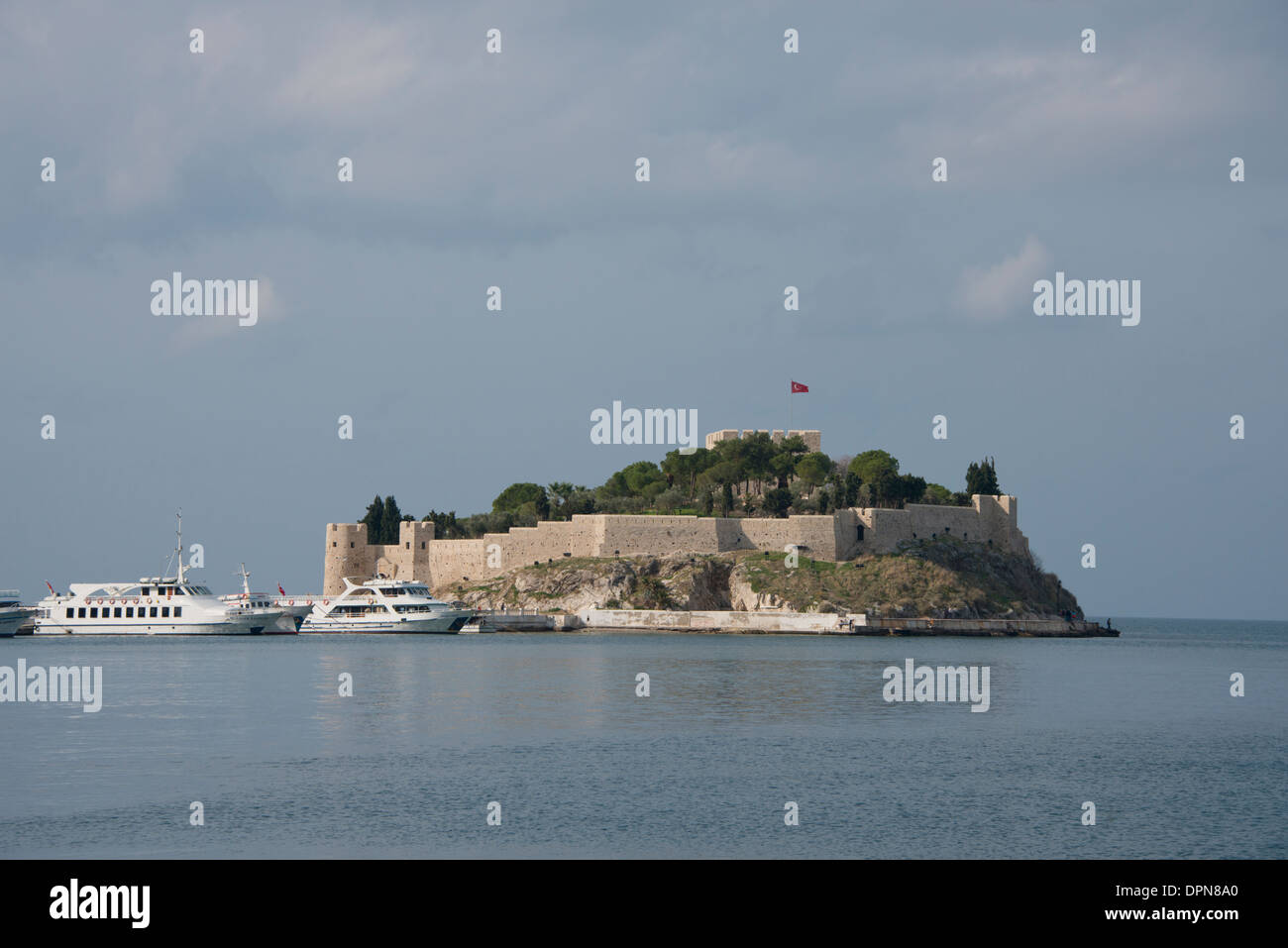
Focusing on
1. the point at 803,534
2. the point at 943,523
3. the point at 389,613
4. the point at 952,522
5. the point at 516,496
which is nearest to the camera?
the point at 389,613

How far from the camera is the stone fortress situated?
232 ft

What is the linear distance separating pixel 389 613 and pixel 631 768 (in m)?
47.8

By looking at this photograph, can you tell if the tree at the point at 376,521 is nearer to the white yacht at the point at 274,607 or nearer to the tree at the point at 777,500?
the white yacht at the point at 274,607

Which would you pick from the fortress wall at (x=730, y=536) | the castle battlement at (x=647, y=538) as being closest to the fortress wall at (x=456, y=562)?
the castle battlement at (x=647, y=538)

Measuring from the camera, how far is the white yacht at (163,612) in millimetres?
62969

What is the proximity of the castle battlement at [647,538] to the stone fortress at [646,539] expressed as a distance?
0.17 feet

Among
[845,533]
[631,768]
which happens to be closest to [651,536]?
[845,533]

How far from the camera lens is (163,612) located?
2491 inches

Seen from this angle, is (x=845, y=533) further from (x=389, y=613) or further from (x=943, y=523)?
(x=389, y=613)

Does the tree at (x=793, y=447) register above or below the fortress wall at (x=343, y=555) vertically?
above

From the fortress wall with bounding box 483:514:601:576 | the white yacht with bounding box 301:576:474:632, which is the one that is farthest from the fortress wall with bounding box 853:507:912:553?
the white yacht with bounding box 301:576:474:632

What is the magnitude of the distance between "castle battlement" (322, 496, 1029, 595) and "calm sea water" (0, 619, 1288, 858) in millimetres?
30504
